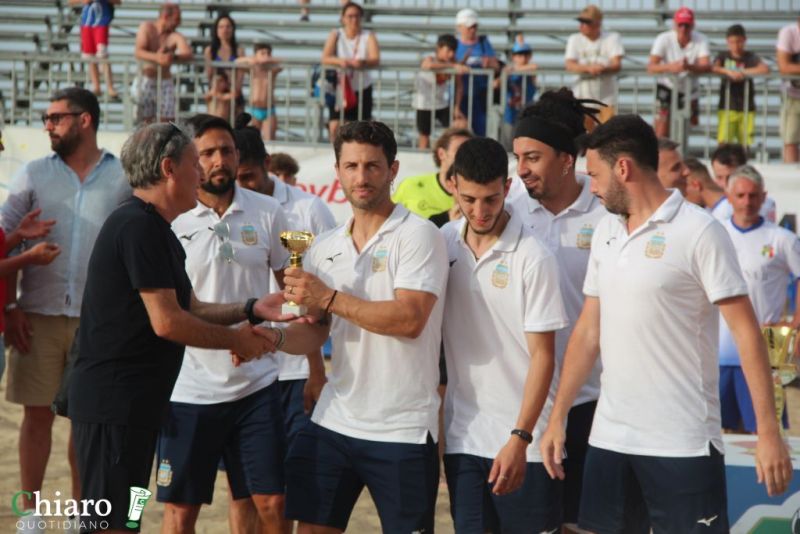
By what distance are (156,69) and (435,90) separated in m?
3.27

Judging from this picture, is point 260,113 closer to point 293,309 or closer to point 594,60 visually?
point 594,60

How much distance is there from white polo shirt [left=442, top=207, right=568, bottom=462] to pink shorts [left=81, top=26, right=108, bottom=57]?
11.0 m

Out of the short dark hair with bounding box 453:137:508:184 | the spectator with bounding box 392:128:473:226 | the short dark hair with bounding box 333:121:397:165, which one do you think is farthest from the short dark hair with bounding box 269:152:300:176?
the short dark hair with bounding box 453:137:508:184

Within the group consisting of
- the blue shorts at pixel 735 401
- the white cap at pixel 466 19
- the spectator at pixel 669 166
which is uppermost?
the white cap at pixel 466 19

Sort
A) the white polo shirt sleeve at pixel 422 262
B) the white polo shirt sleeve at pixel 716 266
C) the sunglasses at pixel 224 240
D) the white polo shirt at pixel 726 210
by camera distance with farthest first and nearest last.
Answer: the white polo shirt at pixel 726 210 < the sunglasses at pixel 224 240 < the white polo shirt sleeve at pixel 422 262 < the white polo shirt sleeve at pixel 716 266

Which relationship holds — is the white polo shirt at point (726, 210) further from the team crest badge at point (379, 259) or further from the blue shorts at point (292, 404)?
the team crest badge at point (379, 259)

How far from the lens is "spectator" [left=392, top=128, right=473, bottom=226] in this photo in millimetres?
8008

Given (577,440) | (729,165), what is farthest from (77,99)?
(729,165)

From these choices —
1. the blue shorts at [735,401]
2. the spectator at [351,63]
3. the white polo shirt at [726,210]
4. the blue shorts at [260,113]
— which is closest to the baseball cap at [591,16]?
the spectator at [351,63]

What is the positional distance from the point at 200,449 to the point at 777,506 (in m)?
2.85

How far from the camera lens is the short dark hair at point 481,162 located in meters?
4.63

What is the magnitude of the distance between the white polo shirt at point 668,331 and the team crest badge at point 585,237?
678mm

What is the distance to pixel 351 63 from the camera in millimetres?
13516

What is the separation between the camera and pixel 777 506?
600cm
